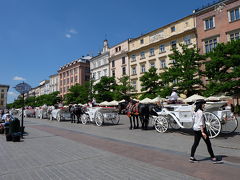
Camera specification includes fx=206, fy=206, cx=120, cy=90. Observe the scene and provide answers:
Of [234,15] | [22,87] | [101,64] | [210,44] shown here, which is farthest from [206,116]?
[101,64]

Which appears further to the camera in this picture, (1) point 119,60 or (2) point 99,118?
(1) point 119,60

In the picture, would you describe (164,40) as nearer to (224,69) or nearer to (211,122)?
(224,69)

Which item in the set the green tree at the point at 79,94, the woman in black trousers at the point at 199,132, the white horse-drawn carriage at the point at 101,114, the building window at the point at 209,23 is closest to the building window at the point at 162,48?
the building window at the point at 209,23

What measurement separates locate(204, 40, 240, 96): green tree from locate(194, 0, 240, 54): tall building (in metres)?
8.14

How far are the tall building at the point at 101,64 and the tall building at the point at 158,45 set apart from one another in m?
10.3

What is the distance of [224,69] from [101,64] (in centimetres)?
3973

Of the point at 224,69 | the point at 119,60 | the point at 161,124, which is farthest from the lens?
the point at 119,60

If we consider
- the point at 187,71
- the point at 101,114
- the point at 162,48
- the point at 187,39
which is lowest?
the point at 101,114

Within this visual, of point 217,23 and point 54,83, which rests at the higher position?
point 217,23

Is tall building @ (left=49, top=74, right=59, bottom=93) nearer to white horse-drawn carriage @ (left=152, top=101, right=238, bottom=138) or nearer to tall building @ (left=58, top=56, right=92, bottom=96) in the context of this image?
tall building @ (left=58, top=56, right=92, bottom=96)

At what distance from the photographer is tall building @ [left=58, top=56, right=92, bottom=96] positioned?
7269 cm

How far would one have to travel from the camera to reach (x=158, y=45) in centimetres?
4184

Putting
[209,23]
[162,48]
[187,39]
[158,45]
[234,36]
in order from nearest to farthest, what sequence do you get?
[234,36] → [209,23] → [187,39] → [162,48] → [158,45]

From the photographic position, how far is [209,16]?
3391 centimetres
